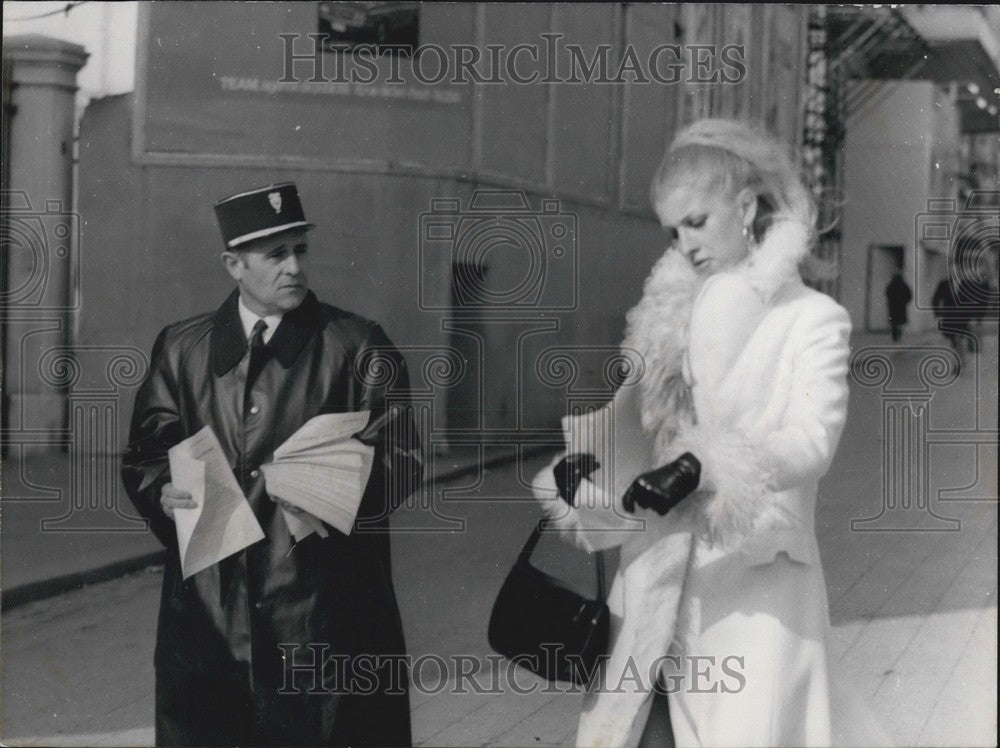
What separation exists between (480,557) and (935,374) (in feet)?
3.86

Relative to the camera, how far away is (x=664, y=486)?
273 cm

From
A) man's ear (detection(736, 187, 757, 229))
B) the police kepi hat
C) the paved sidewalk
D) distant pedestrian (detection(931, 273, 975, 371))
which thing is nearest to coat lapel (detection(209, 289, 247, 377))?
the police kepi hat

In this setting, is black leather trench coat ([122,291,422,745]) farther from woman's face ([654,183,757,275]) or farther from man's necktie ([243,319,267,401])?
woman's face ([654,183,757,275])

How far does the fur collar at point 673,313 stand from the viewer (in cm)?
294

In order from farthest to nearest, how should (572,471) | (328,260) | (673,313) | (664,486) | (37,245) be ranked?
1. (37,245)
2. (328,260)
3. (673,313)
4. (572,471)
5. (664,486)

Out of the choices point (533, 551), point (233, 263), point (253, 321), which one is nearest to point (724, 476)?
point (533, 551)

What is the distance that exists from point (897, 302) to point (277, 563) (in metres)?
1.61

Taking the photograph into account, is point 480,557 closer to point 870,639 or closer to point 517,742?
point 517,742

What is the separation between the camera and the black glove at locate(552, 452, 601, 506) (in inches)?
115

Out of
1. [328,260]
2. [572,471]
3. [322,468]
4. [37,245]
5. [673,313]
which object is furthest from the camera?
[37,245]

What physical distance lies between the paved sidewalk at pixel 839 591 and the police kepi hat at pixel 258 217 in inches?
30.1

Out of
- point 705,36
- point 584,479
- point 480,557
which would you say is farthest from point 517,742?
point 705,36

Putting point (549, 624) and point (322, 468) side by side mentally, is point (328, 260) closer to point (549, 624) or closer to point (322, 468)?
point (322, 468)

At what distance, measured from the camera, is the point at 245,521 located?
129 inches
